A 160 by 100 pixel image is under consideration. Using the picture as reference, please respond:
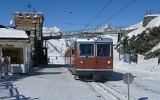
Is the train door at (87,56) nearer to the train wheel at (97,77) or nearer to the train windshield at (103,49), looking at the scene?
the train windshield at (103,49)

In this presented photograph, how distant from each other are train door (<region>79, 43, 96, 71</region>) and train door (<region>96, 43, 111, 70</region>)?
0.33 meters

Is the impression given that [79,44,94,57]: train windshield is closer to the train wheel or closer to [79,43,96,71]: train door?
[79,43,96,71]: train door

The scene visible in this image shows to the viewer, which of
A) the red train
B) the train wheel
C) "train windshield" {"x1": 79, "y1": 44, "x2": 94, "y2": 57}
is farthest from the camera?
"train windshield" {"x1": 79, "y1": 44, "x2": 94, "y2": 57}

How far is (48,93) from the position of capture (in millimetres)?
19734

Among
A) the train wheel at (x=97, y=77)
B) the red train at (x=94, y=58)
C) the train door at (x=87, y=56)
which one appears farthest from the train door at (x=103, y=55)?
the train wheel at (x=97, y=77)

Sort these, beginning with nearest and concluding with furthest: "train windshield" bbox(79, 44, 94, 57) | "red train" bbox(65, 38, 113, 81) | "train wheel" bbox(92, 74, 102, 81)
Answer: "train wheel" bbox(92, 74, 102, 81) → "red train" bbox(65, 38, 113, 81) → "train windshield" bbox(79, 44, 94, 57)

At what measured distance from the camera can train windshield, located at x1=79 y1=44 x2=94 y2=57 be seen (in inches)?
1102

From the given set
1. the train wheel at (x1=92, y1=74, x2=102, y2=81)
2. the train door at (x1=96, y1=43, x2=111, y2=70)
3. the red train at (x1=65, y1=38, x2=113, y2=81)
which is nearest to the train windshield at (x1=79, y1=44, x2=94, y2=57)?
the red train at (x1=65, y1=38, x2=113, y2=81)

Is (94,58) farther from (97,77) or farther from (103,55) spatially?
(97,77)

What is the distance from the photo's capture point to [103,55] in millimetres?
28031

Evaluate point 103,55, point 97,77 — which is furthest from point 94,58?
point 97,77

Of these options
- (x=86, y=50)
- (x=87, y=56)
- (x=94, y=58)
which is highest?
(x=86, y=50)

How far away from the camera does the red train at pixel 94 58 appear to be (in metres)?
27.8

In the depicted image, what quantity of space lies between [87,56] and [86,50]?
0.41 m
